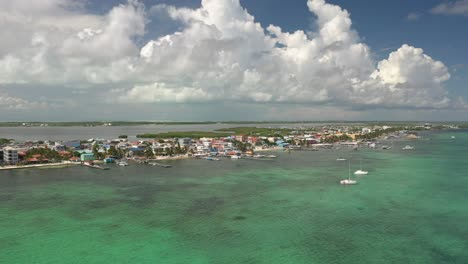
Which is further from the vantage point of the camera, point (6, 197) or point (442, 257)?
point (6, 197)

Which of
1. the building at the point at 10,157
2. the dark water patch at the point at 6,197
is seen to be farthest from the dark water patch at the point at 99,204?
the building at the point at 10,157

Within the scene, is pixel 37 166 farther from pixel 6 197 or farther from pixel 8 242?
pixel 8 242

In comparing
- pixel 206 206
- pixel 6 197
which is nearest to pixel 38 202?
pixel 6 197

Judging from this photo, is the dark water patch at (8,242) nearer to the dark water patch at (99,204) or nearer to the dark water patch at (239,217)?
the dark water patch at (99,204)

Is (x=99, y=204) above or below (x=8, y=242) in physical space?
above

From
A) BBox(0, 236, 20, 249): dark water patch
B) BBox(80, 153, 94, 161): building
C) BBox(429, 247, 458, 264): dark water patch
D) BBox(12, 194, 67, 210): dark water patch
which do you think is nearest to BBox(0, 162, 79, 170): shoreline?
BBox(80, 153, 94, 161): building

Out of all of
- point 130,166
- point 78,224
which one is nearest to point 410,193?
point 78,224

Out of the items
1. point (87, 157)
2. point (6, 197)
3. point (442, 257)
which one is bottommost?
point (442, 257)
